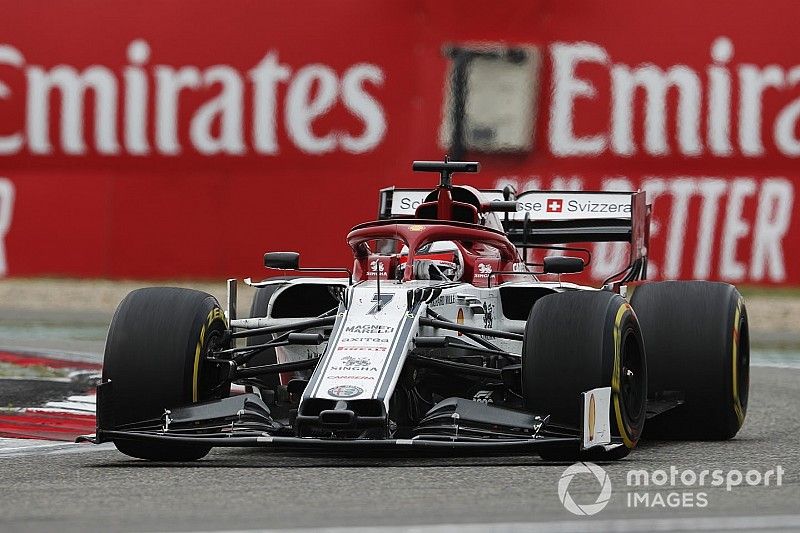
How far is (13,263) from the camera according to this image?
20.7 metres

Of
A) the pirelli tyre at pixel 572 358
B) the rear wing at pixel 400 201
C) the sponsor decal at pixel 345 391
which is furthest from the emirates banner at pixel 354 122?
the sponsor decal at pixel 345 391

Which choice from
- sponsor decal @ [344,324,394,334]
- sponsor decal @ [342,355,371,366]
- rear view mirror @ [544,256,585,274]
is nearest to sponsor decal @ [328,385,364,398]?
sponsor decal @ [342,355,371,366]

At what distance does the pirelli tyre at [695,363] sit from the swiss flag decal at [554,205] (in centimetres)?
199

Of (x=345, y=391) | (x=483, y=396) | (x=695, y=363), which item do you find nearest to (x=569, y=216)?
(x=695, y=363)

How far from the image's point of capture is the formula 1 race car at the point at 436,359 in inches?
338

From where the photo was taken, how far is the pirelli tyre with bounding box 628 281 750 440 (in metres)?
10.5

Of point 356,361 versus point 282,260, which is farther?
point 282,260

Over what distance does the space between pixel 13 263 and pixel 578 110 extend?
6.73 metres

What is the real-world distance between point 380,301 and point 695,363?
2288 millimetres

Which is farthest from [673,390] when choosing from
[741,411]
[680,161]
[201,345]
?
[680,161]

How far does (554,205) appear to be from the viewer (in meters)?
12.6

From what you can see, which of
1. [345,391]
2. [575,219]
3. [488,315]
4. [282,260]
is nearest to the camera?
[345,391]

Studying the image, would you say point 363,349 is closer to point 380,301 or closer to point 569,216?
point 380,301

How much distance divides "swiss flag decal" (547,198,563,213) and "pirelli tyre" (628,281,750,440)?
1989 millimetres
